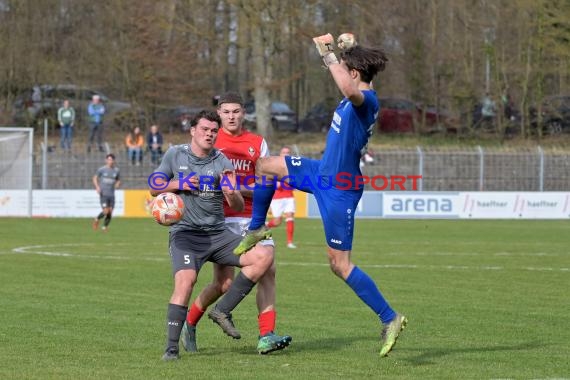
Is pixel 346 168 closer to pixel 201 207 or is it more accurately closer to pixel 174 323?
pixel 201 207

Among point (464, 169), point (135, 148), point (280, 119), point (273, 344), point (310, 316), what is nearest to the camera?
point (273, 344)

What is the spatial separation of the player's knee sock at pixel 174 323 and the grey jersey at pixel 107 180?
73.2 ft

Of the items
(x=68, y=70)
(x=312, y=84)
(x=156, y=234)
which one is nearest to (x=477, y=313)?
(x=156, y=234)

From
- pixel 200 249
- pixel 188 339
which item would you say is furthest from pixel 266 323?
pixel 200 249

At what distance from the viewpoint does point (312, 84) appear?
2176 inches

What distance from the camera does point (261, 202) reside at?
9.25 metres

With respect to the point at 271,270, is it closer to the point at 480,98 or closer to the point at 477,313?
the point at 477,313

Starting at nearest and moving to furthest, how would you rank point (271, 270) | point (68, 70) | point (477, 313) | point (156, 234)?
point (271, 270) → point (477, 313) → point (156, 234) → point (68, 70)

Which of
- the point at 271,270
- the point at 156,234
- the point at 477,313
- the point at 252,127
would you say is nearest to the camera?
the point at 271,270

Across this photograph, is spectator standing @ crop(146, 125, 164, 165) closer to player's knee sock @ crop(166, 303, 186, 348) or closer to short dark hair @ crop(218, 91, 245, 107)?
short dark hair @ crop(218, 91, 245, 107)

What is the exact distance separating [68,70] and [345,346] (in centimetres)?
3836

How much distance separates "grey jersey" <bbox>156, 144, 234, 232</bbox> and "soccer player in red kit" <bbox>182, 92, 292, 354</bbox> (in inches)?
17.0

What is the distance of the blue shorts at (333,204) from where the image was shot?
28.3 feet

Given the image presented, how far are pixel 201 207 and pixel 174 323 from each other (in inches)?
40.1
